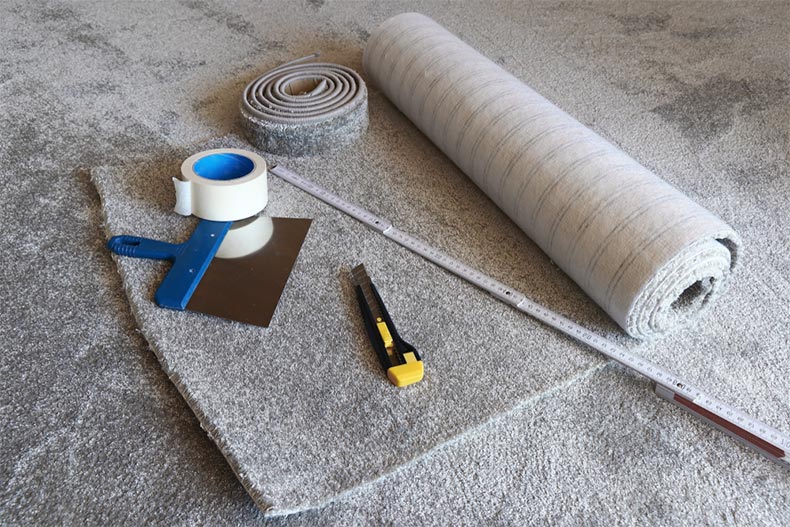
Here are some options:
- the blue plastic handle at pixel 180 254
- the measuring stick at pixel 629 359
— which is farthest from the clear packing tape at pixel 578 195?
the blue plastic handle at pixel 180 254

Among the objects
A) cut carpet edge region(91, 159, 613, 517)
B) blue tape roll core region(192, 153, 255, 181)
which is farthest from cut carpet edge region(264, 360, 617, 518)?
blue tape roll core region(192, 153, 255, 181)

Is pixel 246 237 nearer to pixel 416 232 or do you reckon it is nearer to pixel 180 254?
pixel 180 254

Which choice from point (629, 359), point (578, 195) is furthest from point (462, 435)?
point (578, 195)

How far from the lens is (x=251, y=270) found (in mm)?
1218

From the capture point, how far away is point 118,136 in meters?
1.59

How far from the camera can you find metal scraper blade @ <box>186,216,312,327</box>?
3.76ft

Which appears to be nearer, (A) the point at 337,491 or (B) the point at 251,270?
(A) the point at 337,491

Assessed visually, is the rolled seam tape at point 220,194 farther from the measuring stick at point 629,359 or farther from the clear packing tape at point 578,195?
the clear packing tape at point 578,195

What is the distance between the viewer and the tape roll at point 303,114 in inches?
57.7

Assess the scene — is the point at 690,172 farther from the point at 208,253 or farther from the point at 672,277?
the point at 208,253

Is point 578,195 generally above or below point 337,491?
above

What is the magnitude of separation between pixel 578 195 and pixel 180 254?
0.71 meters

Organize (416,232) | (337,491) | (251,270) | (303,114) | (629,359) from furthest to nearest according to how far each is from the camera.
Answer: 1. (303,114)
2. (416,232)
3. (251,270)
4. (629,359)
5. (337,491)

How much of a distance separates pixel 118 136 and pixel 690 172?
4.31 ft
